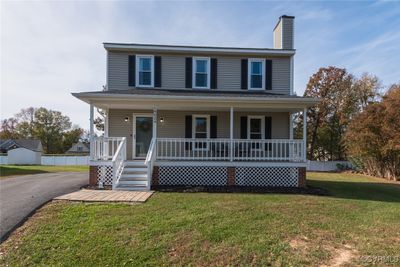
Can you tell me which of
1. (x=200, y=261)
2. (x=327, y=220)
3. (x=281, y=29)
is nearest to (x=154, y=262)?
(x=200, y=261)

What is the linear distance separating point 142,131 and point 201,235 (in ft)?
29.8

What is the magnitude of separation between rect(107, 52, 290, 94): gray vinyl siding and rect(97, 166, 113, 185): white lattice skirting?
4.66m

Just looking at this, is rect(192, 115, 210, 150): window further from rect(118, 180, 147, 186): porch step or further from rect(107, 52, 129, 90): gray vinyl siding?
rect(118, 180, 147, 186): porch step

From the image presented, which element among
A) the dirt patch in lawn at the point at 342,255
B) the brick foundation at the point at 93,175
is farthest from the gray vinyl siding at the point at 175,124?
the dirt patch in lawn at the point at 342,255

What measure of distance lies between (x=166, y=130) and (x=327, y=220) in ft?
29.7

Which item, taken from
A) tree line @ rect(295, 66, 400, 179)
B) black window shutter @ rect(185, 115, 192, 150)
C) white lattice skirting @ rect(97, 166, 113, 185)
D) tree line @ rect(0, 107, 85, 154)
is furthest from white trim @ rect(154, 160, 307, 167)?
tree line @ rect(0, 107, 85, 154)

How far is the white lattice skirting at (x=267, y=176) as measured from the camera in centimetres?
1195

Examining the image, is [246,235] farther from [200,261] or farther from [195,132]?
[195,132]

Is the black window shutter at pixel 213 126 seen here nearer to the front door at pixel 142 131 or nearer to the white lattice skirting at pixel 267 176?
the front door at pixel 142 131

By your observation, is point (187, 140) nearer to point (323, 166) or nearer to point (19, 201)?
point (19, 201)

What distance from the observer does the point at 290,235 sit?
5.82 meters

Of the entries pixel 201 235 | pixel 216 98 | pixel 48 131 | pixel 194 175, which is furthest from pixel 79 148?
pixel 201 235

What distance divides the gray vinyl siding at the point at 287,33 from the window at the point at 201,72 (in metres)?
4.08

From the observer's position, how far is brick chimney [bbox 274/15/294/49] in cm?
1545
